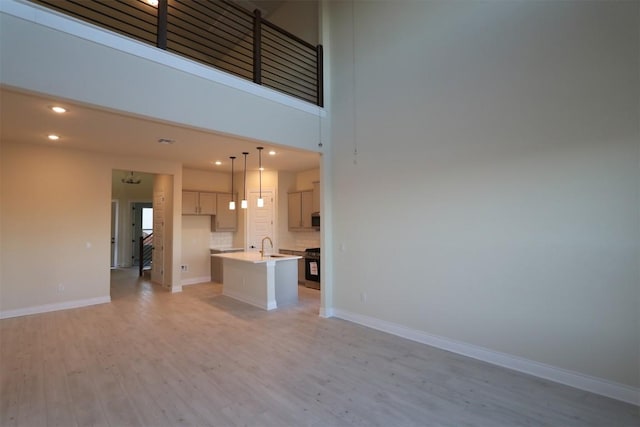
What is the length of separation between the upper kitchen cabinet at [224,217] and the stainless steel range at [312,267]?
7.53ft

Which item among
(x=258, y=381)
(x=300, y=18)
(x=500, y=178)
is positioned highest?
(x=300, y=18)

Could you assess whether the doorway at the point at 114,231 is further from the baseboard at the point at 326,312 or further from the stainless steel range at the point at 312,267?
the baseboard at the point at 326,312

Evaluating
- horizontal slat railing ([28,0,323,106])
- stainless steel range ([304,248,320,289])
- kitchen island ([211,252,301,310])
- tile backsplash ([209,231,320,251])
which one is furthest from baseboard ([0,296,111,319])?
horizontal slat railing ([28,0,323,106])

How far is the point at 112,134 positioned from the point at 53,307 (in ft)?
10.7

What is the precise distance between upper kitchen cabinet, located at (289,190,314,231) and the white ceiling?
3.38 ft

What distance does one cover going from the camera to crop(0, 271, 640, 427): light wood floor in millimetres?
2416

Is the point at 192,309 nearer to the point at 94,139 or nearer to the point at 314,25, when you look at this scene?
the point at 94,139

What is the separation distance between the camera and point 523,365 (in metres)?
3.11

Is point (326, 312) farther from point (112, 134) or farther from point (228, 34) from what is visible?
point (228, 34)

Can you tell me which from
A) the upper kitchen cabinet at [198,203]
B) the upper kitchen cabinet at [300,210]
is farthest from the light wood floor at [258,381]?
the upper kitchen cabinet at [198,203]

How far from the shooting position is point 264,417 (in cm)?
241

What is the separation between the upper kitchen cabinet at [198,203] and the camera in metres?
7.52

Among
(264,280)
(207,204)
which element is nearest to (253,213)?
(207,204)

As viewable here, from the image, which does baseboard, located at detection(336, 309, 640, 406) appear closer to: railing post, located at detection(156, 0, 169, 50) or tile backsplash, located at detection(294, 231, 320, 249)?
tile backsplash, located at detection(294, 231, 320, 249)
